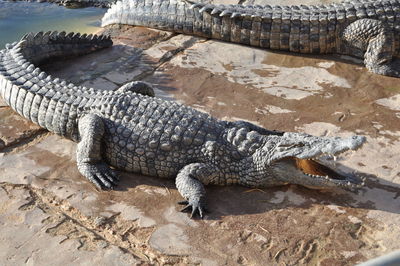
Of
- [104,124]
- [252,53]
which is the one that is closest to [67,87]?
[104,124]

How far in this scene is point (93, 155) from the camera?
4199 millimetres

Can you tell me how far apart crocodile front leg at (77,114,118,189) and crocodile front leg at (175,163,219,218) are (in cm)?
64

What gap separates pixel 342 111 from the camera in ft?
16.5

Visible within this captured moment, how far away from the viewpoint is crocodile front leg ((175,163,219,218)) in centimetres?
375

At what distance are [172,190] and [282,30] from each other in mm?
3285

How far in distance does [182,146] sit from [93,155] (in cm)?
83

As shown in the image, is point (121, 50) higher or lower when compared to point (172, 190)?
higher

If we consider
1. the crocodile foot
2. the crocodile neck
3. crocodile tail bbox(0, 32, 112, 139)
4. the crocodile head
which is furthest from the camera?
the crocodile neck

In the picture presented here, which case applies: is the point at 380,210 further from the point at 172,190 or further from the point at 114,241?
the point at 114,241

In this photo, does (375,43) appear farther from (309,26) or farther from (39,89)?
(39,89)

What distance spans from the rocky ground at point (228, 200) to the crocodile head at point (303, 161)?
0.49 feet

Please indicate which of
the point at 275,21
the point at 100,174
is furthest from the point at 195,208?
the point at 275,21

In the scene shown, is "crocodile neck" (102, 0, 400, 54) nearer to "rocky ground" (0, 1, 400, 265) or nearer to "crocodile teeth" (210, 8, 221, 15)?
"crocodile teeth" (210, 8, 221, 15)

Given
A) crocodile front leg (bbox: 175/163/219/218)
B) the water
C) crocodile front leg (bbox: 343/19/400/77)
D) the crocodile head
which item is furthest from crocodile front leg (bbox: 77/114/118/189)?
the water
